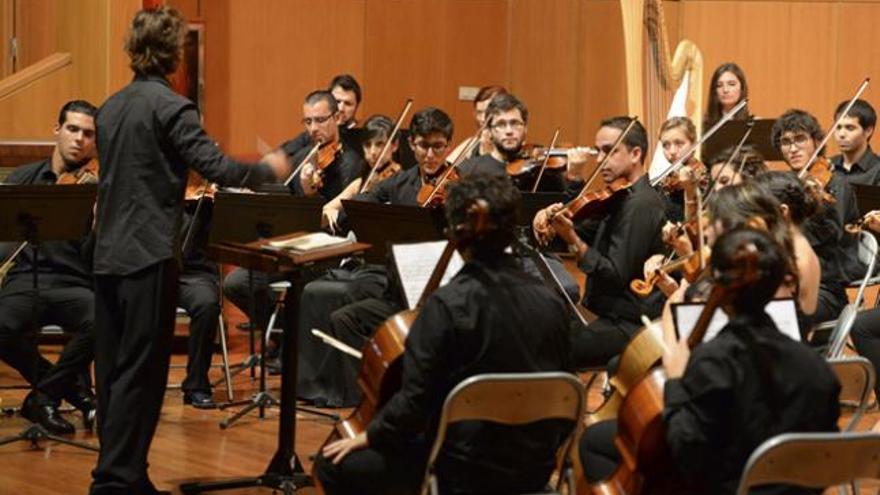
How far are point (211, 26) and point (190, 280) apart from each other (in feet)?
15.7

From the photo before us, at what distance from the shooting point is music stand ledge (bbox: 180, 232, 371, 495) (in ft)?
14.6

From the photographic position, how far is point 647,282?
199 inches

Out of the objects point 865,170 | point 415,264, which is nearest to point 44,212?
point 415,264

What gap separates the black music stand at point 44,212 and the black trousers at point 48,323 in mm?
420

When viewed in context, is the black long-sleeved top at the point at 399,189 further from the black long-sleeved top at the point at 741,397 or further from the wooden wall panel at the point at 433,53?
the wooden wall panel at the point at 433,53

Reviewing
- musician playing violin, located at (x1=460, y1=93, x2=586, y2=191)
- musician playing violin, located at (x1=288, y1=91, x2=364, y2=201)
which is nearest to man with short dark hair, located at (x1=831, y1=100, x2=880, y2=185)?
musician playing violin, located at (x1=460, y1=93, x2=586, y2=191)

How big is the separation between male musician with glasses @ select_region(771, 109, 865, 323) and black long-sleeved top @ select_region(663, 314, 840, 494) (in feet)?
7.28

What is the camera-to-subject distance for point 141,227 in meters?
4.34

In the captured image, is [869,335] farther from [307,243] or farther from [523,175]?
[307,243]

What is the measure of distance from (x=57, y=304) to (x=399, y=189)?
1609 millimetres

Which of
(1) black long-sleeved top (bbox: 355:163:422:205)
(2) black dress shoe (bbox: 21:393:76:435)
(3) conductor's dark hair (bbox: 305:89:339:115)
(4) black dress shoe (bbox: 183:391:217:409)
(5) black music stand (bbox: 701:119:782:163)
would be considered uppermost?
(3) conductor's dark hair (bbox: 305:89:339:115)

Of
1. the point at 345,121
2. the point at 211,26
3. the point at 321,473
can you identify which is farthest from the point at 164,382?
the point at 211,26

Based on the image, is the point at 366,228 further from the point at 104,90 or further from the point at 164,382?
the point at 104,90

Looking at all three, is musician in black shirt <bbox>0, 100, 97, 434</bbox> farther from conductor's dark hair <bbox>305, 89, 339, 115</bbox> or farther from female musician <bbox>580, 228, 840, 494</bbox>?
female musician <bbox>580, 228, 840, 494</bbox>
